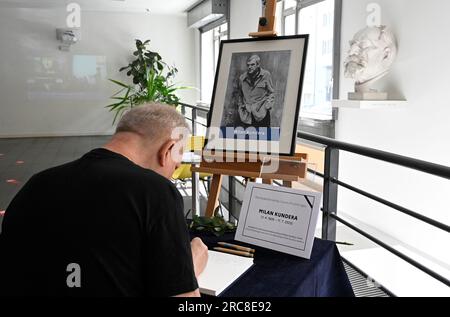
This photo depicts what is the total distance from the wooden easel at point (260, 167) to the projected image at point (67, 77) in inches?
328

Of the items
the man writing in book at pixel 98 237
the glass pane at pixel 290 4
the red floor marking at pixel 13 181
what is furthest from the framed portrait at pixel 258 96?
the red floor marking at pixel 13 181

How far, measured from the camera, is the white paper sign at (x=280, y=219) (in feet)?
4.65

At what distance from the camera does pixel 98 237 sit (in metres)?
0.90

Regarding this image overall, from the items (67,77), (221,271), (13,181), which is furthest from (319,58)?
(67,77)

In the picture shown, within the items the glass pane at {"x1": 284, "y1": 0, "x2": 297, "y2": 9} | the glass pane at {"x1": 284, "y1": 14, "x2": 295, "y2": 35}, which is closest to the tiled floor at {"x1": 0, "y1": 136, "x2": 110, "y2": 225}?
the glass pane at {"x1": 284, "y1": 14, "x2": 295, "y2": 35}

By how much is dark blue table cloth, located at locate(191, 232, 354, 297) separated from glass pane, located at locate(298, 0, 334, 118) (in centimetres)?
345

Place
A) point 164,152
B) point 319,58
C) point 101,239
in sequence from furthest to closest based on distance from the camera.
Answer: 1. point 319,58
2. point 164,152
3. point 101,239

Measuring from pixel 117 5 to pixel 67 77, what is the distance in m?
2.05

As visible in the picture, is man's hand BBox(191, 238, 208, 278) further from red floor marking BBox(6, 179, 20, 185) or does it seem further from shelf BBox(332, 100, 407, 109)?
red floor marking BBox(6, 179, 20, 185)

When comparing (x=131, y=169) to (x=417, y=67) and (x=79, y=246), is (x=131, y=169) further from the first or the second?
(x=417, y=67)

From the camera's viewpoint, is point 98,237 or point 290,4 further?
point 290,4

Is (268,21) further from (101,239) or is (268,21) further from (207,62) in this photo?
(207,62)

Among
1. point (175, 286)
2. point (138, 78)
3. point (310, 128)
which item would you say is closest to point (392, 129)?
point (310, 128)

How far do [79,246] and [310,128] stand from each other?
4.23m
